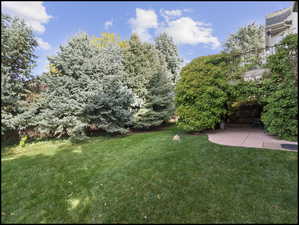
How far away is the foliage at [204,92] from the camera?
5.57 m

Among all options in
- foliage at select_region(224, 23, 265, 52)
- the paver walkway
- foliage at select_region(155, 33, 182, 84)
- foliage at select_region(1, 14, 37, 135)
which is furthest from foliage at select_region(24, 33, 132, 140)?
foliage at select_region(224, 23, 265, 52)

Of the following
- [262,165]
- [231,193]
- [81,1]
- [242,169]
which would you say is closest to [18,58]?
[81,1]

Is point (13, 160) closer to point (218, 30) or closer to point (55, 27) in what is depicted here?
point (55, 27)

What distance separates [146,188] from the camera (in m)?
2.53

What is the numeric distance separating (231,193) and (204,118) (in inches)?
147

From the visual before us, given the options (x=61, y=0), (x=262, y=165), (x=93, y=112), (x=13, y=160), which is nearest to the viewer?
(x=13, y=160)

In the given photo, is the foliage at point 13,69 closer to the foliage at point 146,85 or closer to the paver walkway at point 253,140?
the paver walkway at point 253,140

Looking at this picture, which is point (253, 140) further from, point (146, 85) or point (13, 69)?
point (146, 85)

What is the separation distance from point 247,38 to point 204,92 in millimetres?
16798

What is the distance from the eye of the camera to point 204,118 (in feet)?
18.7

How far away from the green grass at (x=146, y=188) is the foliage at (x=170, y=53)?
16.4m

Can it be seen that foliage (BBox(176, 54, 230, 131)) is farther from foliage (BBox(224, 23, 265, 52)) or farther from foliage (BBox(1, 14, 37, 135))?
foliage (BBox(224, 23, 265, 52))

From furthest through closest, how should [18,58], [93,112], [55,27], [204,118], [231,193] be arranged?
[93,112]
[204,118]
[231,193]
[55,27]
[18,58]

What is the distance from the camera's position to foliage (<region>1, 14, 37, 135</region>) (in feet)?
4.84
